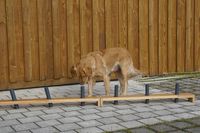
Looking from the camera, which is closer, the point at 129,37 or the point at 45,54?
the point at 45,54

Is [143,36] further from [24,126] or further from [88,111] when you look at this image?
[24,126]

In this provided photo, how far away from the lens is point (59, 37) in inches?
381

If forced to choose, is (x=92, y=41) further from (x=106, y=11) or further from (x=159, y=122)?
(x=159, y=122)

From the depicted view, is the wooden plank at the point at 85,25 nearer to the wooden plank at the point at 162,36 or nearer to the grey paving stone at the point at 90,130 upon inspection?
the wooden plank at the point at 162,36

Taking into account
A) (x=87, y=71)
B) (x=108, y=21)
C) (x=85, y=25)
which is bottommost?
(x=87, y=71)

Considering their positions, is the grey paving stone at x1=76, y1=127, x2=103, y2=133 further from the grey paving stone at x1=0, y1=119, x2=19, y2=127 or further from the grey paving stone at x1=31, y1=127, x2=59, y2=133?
the grey paving stone at x1=0, y1=119, x2=19, y2=127

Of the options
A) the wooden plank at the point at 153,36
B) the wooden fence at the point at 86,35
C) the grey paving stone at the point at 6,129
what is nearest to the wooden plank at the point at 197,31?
the wooden fence at the point at 86,35

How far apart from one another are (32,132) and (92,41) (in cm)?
468

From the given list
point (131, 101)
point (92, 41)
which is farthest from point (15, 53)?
point (131, 101)

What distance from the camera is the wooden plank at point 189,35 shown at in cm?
1152

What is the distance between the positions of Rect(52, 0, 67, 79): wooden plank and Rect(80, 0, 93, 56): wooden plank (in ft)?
1.46

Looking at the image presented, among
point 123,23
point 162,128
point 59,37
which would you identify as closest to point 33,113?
point 162,128

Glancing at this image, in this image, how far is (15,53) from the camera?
9.19m

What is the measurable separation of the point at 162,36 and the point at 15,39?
4131 millimetres
